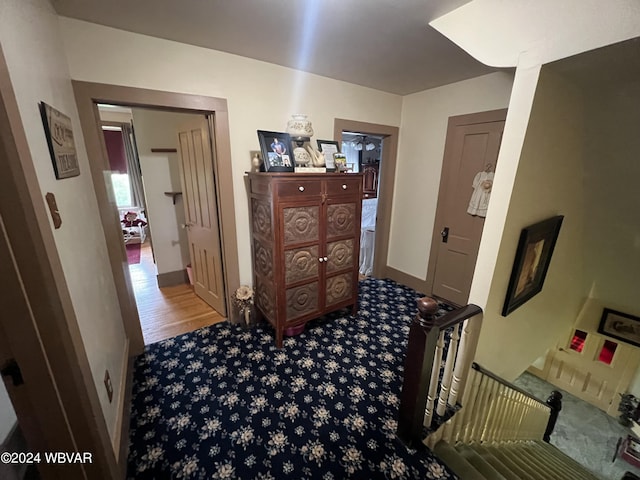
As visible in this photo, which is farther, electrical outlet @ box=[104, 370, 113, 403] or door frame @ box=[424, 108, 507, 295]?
door frame @ box=[424, 108, 507, 295]

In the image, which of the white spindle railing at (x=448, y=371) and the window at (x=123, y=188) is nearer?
the white spindle railing at (x=448, y=371)

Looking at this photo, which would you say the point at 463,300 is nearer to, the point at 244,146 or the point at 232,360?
the point at 232,360

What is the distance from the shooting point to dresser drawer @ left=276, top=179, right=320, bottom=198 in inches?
73.9

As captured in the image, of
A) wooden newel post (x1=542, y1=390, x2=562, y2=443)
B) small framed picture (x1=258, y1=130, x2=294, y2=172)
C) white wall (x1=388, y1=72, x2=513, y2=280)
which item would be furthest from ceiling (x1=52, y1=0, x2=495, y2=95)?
wooden newel post (x1=542, y1=390, x2=562, y2=443)

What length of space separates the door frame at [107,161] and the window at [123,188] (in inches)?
193

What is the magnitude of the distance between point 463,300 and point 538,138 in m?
1.95

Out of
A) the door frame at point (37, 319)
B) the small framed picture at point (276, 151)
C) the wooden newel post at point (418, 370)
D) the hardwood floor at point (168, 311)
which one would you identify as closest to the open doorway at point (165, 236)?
the hardwood floor at point (168, 311)

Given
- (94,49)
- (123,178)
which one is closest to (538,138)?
(94,49)

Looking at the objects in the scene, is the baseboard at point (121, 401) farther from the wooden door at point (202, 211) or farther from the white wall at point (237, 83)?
the white wall at point (237, 83)

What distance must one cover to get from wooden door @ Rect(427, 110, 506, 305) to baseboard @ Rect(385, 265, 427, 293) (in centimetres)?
14

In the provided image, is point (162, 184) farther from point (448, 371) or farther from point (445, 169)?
point (448, 371)

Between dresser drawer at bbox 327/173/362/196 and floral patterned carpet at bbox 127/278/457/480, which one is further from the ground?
dresser drawer at bbox 327/173/362/196

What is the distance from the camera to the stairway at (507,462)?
138 cm

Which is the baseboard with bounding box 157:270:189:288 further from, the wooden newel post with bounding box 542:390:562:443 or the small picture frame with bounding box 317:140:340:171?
the wooden newel post with bounding box 542:390:562:443
